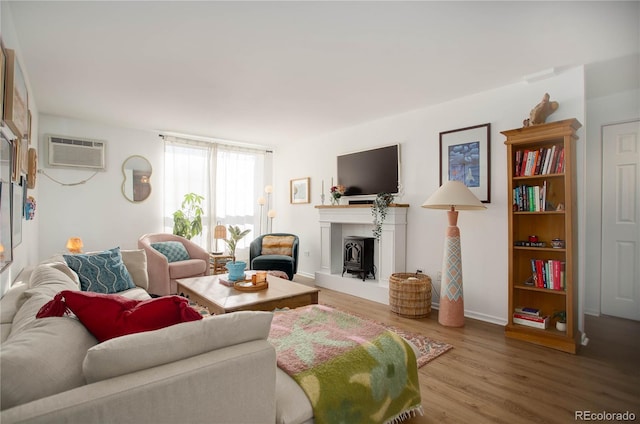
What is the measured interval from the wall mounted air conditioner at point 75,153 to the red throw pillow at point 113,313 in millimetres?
4199

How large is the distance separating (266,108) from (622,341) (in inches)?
174

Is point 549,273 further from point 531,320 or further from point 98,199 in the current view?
point 98,199

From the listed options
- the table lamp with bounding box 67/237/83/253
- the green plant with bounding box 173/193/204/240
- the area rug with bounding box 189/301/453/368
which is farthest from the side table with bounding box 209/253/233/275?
the area rug with bounding box 189/301/453/368

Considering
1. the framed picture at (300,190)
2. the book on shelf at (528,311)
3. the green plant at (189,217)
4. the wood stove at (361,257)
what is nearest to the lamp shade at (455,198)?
the book on shelf at (528,311)

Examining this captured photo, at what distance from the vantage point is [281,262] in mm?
4891

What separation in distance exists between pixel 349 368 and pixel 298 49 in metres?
2.35

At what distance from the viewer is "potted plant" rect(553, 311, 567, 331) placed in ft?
9.46

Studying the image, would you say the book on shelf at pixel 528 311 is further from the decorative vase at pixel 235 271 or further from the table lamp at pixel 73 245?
the table lamp at pixel 73 245

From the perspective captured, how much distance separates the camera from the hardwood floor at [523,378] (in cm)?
194

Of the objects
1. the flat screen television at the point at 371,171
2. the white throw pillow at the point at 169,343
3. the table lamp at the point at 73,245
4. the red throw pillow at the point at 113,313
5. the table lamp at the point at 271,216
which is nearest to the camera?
the white throw pillow at the point at 169,343

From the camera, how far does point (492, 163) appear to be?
138 inches

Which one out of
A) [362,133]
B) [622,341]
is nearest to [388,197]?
[362,133]

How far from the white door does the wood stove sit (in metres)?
2.71
